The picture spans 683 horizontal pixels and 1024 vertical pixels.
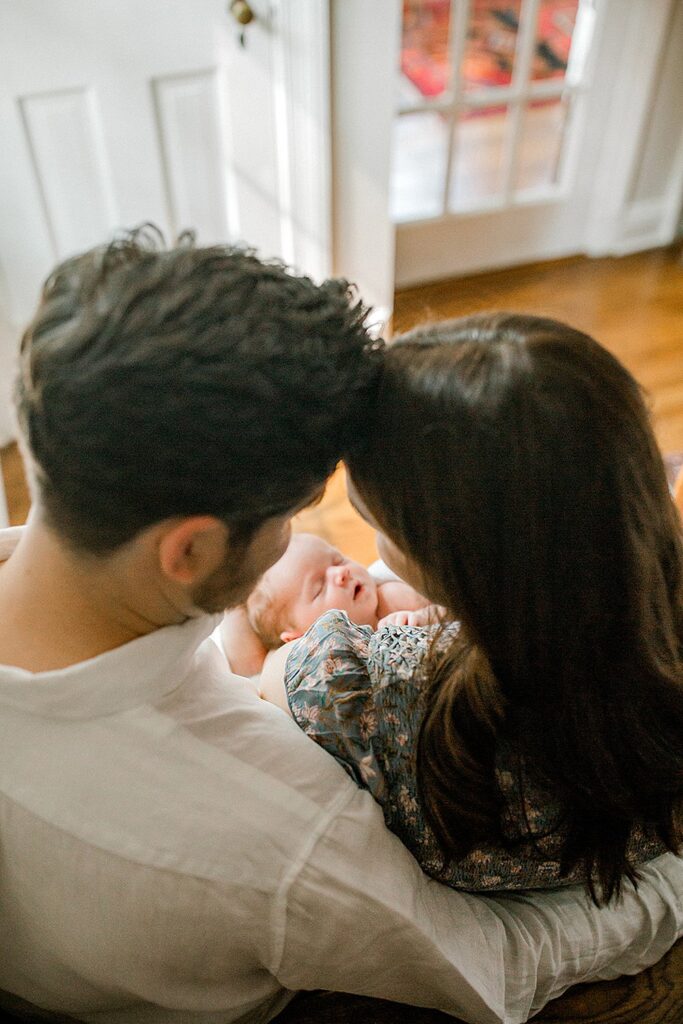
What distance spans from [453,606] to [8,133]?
1.54m

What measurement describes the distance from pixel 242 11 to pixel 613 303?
1.43 metres

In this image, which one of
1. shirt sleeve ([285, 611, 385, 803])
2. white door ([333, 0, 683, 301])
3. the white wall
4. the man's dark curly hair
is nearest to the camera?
the man's dark curly hair

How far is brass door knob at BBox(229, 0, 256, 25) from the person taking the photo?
67.2 inches

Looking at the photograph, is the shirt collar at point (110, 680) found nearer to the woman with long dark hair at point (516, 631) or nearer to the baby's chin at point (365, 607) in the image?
the woman with long dark hair at point (516, 631)

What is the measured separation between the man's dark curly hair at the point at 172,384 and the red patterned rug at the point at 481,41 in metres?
1.98

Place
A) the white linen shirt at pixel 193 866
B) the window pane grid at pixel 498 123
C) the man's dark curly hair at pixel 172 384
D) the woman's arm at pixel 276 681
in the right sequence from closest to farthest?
the man's dark curly hair at pixel 172 384 → the white linen shirt at pixel 193 866 → the woman's arm at pixel 276 681 → the window pane grid at pixel 498 123

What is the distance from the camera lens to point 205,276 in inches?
20.9

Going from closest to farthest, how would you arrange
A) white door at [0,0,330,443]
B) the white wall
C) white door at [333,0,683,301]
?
white door at [0,0,330,443]
the white wall
white door at [333,0,683,301]

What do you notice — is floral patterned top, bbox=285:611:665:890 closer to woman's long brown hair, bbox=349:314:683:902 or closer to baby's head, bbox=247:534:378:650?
woman's long brown hair, bbox=349:314:683:902

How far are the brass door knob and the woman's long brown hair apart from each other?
1412 millimetres

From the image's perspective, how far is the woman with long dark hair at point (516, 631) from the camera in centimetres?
58

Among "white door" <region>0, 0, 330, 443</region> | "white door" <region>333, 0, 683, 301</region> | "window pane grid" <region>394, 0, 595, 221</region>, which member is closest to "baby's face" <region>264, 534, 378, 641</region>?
"white door" <region>0, 0, 330, 443</region>

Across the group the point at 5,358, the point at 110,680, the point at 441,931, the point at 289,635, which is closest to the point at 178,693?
the point at 110,680

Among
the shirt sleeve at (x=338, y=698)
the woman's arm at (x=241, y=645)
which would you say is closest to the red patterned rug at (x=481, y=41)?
the woman's arm at (x=241, y=645)
